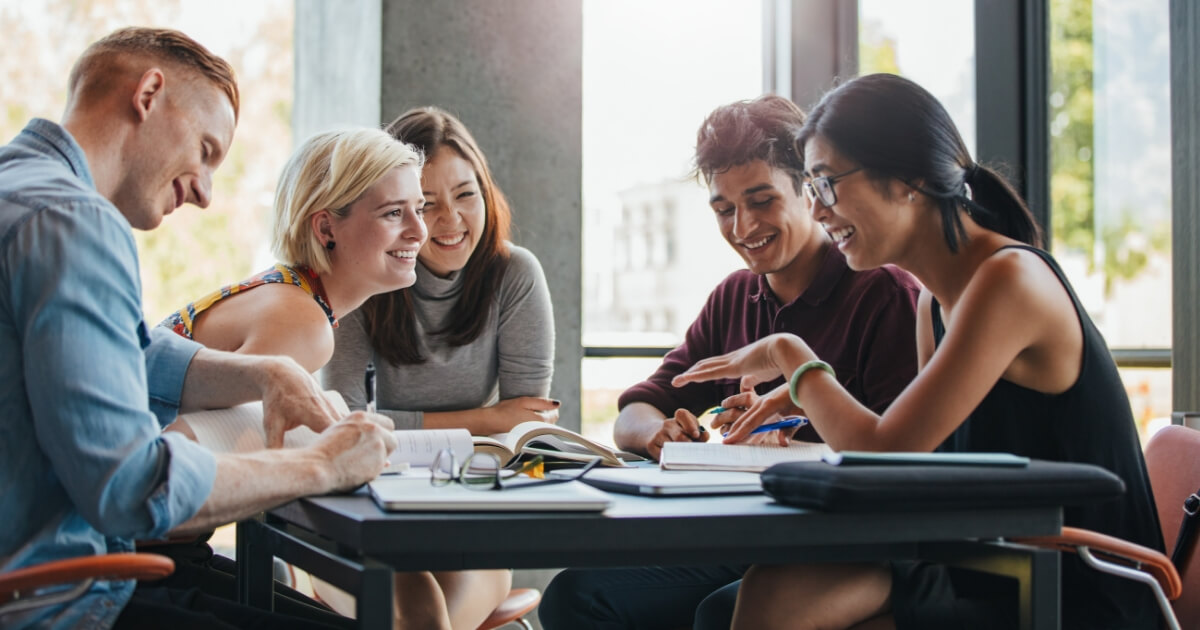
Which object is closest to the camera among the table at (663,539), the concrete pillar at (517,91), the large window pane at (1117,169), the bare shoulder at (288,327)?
the table at (663,539)

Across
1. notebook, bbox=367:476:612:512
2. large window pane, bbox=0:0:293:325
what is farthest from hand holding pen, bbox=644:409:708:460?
large window pane, bbox=0:0:293:325

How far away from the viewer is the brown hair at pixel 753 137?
95.0 inches

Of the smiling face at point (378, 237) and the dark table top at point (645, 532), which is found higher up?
the smiling face at point (378, 237)

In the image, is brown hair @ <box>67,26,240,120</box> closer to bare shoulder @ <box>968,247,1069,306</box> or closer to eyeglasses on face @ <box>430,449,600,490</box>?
eyeglasses on face @ <box>430,449,600,490</box>

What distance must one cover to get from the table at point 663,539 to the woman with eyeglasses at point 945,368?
0.79 feet

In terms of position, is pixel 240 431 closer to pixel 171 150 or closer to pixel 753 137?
pixel 171 150

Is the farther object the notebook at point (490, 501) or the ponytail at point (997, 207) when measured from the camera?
the ponytail at point (997, 207)

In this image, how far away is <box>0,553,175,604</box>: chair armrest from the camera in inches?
42.7

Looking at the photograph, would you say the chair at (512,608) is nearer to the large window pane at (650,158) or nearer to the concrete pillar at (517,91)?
the concrete pillar at (517,91)

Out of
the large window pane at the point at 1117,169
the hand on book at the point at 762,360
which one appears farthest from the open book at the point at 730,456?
the large window pane at the point at 1117,169

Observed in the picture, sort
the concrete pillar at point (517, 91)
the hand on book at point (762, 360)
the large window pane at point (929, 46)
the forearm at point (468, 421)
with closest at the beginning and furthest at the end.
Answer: the hand on book at point (762, 360)
the forearm at point (468, 421)
the concrete pillar at point (517, 91)
the large window pane at point (929, 46)

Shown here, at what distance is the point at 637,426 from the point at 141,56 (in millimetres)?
1311

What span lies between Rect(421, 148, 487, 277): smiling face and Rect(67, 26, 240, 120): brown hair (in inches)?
47.8

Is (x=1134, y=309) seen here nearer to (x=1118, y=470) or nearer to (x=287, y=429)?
(x=1118, y=470)
